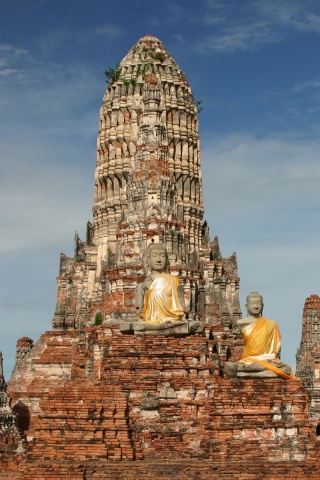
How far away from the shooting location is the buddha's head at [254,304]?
20.1 m

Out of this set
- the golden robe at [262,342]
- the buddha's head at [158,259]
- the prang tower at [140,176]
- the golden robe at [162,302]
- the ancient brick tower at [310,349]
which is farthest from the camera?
the ancient brick tower at [310,349]

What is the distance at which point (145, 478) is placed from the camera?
15555 mm

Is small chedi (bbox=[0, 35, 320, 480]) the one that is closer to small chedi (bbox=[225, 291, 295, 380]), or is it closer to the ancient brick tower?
small chedi (bbox=[225, 291, 295, 380])

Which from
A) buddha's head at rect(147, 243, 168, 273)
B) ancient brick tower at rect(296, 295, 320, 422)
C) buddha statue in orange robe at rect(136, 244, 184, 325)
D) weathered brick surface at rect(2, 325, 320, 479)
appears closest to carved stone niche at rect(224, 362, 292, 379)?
weathered brick surface at rect(2, 325, 320, 479)

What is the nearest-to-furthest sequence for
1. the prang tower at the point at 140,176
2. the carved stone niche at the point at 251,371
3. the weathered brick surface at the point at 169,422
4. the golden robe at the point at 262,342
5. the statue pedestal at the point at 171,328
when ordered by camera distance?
the weathered brick surface at the point at 169,422 → the carved stone niche at the point at 251,371 → the golden robe at the point at 262,342 → the statue pedestal at the point at 171,328 → the prang tower at the point at 140,176

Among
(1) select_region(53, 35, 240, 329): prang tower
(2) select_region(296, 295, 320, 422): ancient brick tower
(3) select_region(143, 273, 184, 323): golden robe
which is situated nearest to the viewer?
(3) select_region(143, 273, 184, 323): golden robe

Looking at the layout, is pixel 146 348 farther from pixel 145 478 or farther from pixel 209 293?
pixel 209 293

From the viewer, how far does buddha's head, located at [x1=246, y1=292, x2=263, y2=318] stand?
20.1m

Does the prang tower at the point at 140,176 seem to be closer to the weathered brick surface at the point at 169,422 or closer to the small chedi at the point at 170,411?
the small chedi at the point at 170,411

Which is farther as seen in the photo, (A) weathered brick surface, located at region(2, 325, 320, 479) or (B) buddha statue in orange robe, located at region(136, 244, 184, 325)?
(B) buddha statue in orange robe, located at region(136, 244, 184, 325)

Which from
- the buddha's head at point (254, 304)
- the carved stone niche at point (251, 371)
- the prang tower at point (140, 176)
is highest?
the prang tower at point (140, 176)

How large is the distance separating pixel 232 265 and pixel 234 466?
36.9 meters

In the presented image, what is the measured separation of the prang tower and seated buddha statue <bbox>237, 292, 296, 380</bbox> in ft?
62.4

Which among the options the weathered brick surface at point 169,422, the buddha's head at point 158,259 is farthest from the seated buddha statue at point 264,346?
the buddha's head at point 158,259
